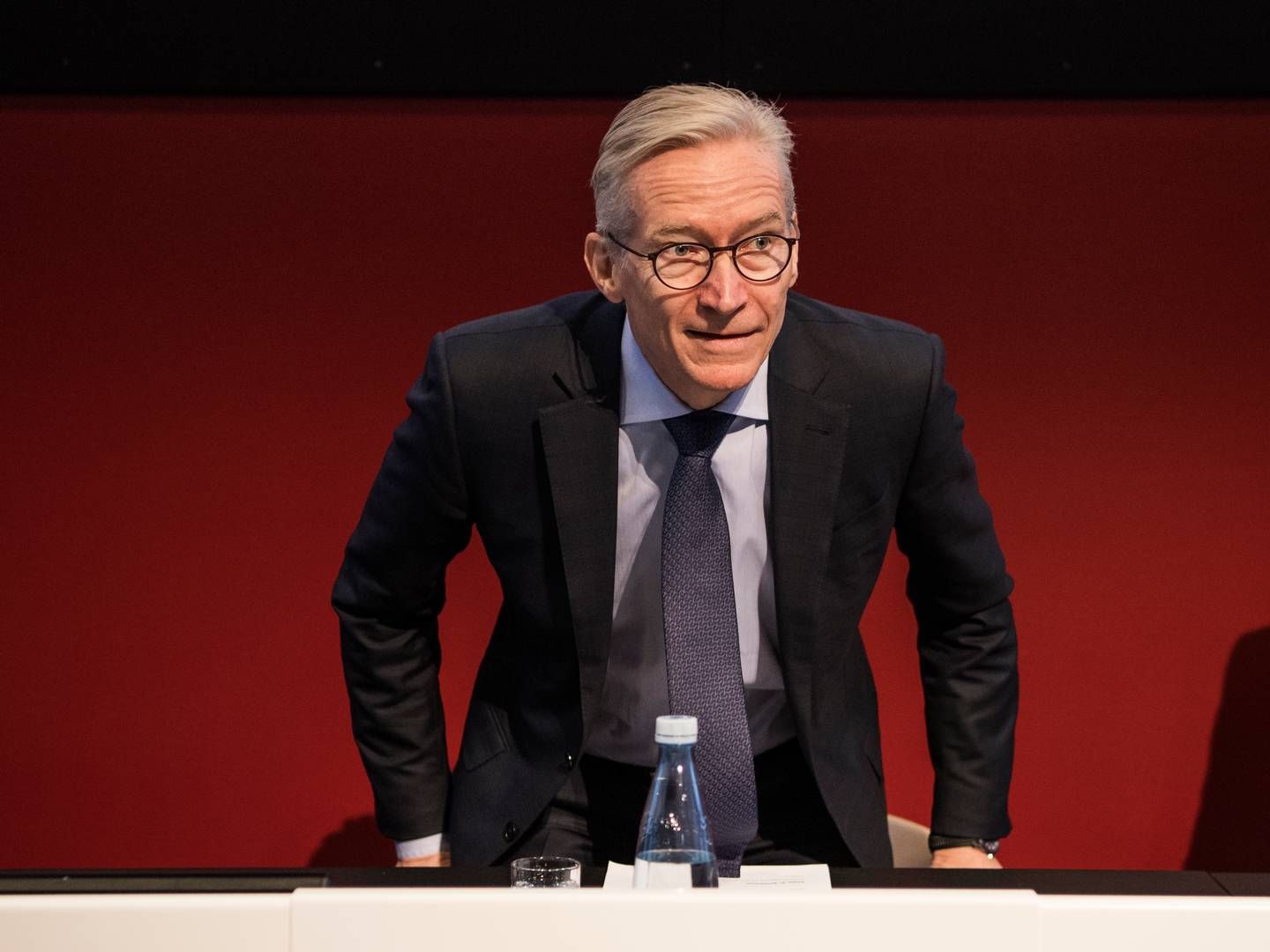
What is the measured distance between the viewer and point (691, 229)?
172 centimetres

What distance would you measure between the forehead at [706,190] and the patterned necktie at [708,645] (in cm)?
31

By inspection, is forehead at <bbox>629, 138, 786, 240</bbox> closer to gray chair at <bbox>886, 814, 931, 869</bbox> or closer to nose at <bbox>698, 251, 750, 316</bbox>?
nose at <bbox>698, 251, 750, 316</bbox>

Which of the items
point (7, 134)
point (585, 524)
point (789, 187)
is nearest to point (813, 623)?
point (585, 524)

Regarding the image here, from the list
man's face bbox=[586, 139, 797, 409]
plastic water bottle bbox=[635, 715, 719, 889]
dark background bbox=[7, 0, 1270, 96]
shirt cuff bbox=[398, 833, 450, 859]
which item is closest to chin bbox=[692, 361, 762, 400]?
man's face bbox=[586, 139, 797, 409]

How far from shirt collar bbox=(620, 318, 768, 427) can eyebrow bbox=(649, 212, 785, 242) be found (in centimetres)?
20

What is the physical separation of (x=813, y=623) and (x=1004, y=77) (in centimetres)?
145

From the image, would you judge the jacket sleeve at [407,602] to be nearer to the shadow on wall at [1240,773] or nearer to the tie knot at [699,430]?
the tie knot at [699,430]

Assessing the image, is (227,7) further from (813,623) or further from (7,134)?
(813,623)

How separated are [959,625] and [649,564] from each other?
1.46 feet

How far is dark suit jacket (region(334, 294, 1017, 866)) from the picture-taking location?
187 cm

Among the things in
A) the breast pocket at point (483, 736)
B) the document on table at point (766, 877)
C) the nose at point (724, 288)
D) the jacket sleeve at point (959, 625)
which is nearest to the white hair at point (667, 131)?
the nose at point (724, 288)

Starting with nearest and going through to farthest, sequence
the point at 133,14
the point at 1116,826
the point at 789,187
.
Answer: the point at 789,187, the point at 133,14, the point at 1116,826

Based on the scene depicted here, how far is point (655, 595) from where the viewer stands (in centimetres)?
189

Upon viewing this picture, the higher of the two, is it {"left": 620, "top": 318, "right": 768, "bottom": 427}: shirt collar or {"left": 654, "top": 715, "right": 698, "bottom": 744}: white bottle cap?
{"left": 620, "top": 318, "right": 768, "bottom": 427}: shirt collar
